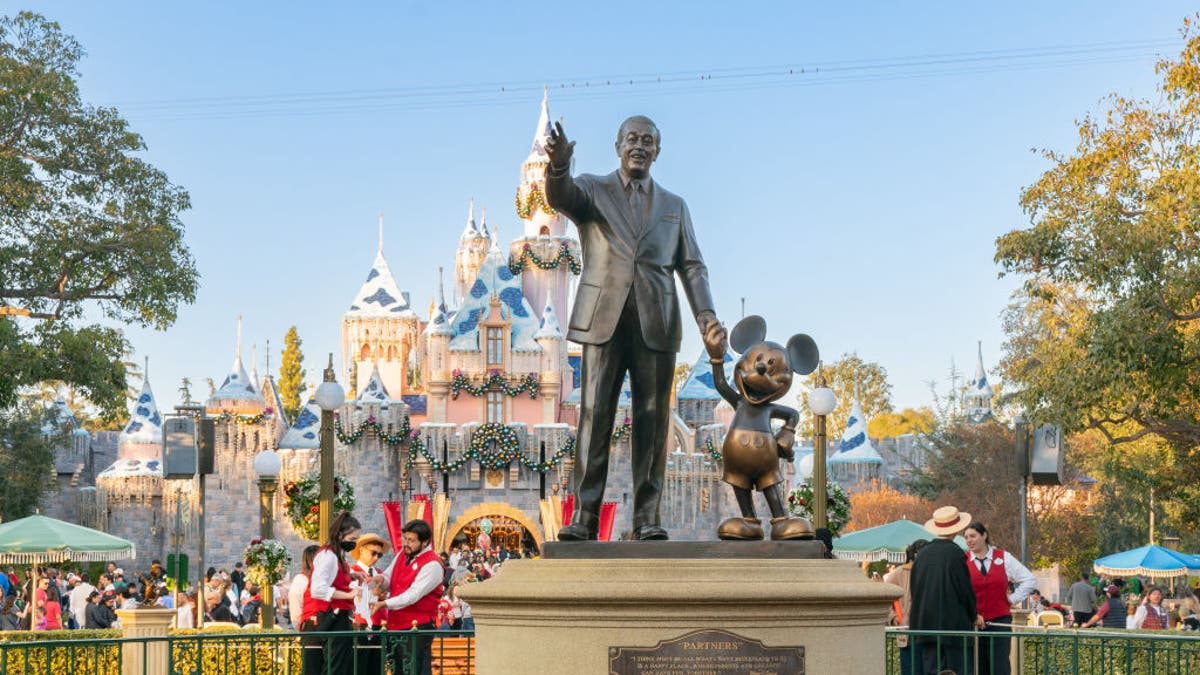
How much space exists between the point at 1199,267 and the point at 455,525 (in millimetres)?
32393

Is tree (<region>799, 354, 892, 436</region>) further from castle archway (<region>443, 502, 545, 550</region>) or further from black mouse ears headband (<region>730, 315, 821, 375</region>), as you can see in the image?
black mouse ears headband (<region>730, 315, 821, 375</region>)

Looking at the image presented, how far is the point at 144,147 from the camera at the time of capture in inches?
895

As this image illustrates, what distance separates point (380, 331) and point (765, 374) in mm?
47866

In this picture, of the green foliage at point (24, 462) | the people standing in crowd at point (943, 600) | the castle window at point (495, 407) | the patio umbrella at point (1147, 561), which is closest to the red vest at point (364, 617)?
the people standing in crowd at point (943, 600)

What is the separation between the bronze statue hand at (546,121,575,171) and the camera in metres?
6.59

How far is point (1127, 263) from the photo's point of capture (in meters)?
17.5

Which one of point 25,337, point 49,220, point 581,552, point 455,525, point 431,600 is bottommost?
point 455,525

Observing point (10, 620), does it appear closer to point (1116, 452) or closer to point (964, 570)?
point (964, 570)

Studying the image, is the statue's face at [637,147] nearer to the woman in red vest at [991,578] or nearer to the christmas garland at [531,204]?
the woman in red vest at [991,578]

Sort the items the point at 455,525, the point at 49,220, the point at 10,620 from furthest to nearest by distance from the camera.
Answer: the point at 455,525 → the point at 49,220 → the point at 10,620

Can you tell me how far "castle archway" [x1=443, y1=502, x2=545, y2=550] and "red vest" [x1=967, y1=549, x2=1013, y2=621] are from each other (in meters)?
36.8

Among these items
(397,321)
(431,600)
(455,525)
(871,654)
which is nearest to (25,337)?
(431,600)

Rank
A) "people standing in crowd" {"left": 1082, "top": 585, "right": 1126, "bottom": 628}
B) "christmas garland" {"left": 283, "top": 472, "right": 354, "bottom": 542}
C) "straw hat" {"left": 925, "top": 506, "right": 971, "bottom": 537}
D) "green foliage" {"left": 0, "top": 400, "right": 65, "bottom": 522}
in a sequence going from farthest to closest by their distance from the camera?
"green foliage" {"left": 0, "top": 400, "right": 65, "bottom": 522} → "people standing in crowd" {"left": 1082, "top": 585, "right": 1126, "bottom": 628} → "christmas garland" {"left": 283, "top": 472, "right": 354, "bottom": 542} → "straw hat" {"left": 925, "top": 506, "right": 971, "bottom": 537}

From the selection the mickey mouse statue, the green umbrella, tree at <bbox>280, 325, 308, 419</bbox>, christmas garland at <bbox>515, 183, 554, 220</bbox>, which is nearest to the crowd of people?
the mickey mouse statue
